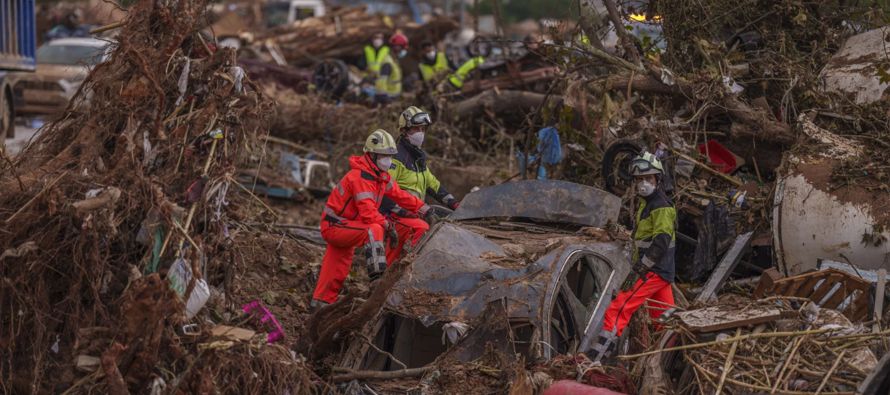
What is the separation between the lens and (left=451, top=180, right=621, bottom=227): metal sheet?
834 cm

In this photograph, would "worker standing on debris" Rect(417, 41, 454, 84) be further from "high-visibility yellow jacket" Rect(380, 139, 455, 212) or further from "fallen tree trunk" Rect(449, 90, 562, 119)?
"high-visibility yellow jacket" Rect(380, 139, 455, 212)

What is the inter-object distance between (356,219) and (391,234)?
1.35 feet

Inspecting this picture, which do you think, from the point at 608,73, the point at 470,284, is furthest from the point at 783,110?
the point at 470,284

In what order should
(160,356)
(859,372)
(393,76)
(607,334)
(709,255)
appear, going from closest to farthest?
(859,372) → (160,356) → (607,334) → (709,255) → (393,76)

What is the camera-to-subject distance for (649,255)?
25.7ft

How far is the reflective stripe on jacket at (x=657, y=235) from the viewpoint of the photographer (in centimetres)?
783

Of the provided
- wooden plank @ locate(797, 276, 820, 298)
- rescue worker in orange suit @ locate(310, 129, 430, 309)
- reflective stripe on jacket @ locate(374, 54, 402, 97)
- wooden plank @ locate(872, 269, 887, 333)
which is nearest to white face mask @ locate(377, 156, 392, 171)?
rescue worker in orange suit @ locate(310, 129, 430, 309)

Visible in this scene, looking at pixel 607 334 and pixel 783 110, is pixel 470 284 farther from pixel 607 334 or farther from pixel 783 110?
pixel 783 110

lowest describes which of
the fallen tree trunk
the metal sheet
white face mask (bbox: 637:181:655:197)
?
the fallen tree trunk

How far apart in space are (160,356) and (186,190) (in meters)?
1.07

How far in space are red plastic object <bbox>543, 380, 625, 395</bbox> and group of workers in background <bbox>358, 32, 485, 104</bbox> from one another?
1033 cm

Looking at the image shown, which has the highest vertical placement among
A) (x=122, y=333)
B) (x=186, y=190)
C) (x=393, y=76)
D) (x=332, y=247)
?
(x=186, y=190)

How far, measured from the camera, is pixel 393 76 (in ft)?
62.6

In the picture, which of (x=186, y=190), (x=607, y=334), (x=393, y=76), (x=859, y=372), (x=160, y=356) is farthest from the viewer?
(x=393, y=76)
